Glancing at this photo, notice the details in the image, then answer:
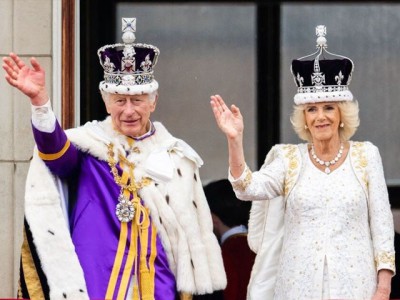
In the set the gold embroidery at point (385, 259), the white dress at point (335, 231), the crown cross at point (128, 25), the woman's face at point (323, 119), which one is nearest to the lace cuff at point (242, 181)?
the white dress at point (335, 231)

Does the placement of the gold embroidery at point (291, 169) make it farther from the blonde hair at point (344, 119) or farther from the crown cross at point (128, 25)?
the crown cross at point (128, 25)

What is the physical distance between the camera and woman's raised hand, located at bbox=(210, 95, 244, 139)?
6078 millimetres

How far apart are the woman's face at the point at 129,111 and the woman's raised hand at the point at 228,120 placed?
1.11 ft

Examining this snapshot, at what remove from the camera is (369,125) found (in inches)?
303

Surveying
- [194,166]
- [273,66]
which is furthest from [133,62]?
[273,66]

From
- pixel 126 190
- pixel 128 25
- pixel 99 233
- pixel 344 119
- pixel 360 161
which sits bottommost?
pixel 99 233

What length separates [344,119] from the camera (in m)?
6.33

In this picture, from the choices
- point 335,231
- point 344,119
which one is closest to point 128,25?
point 344,119

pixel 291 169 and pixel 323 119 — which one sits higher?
pixel 323 119

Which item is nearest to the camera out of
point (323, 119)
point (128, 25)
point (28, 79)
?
point (28, 79)

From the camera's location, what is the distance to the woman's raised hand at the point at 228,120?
19.9 ft

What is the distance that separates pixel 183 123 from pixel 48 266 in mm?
1733

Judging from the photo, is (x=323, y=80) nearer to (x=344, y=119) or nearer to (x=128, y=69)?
(x=344, y=119)

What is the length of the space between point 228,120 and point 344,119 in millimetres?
562
